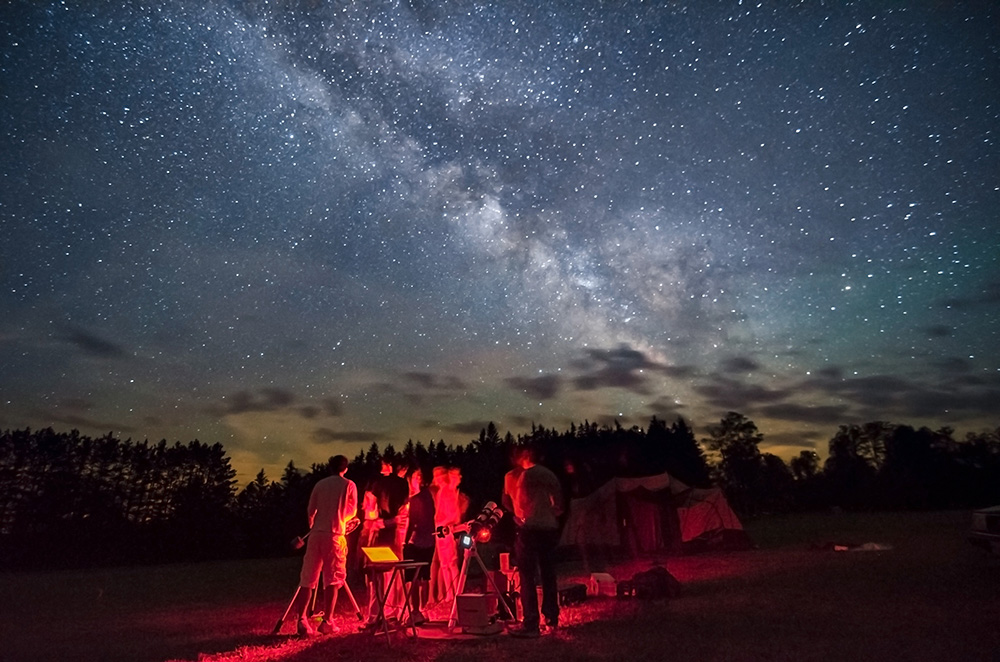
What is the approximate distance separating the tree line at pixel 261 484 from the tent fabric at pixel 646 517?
5412 millimetres

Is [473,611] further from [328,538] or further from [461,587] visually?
[328,538]

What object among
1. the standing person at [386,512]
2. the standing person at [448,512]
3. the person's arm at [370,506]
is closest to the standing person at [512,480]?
the standing person at [448,512]

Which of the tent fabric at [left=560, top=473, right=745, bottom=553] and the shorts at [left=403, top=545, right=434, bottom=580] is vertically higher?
the tent fabric at [left=560, top=473, right=745, bottom=553]

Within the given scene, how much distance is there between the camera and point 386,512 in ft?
29.7

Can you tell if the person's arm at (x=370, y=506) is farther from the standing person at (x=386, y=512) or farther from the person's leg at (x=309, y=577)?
the person's leg at (x=309, y=577)

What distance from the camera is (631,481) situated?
2322cm

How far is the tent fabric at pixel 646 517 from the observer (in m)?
22.8

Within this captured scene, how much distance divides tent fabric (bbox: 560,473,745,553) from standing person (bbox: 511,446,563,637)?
54.7 feet

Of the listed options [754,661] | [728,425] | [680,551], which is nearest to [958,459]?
[728,425]

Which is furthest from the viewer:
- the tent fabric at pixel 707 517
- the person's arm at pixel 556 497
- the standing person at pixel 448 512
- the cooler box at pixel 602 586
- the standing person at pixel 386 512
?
the tent fabric at pixel 707 517

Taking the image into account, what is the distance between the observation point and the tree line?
131 feet

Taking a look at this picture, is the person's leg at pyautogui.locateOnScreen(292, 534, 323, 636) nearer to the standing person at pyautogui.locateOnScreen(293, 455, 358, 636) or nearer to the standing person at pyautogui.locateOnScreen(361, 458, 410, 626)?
the standing person at pyautogui.locateOnScreen(293, 455, 358, 636)

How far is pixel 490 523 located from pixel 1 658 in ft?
17.7

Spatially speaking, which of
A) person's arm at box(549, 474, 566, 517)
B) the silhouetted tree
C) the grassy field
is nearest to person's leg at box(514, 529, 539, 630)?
the grassy field
